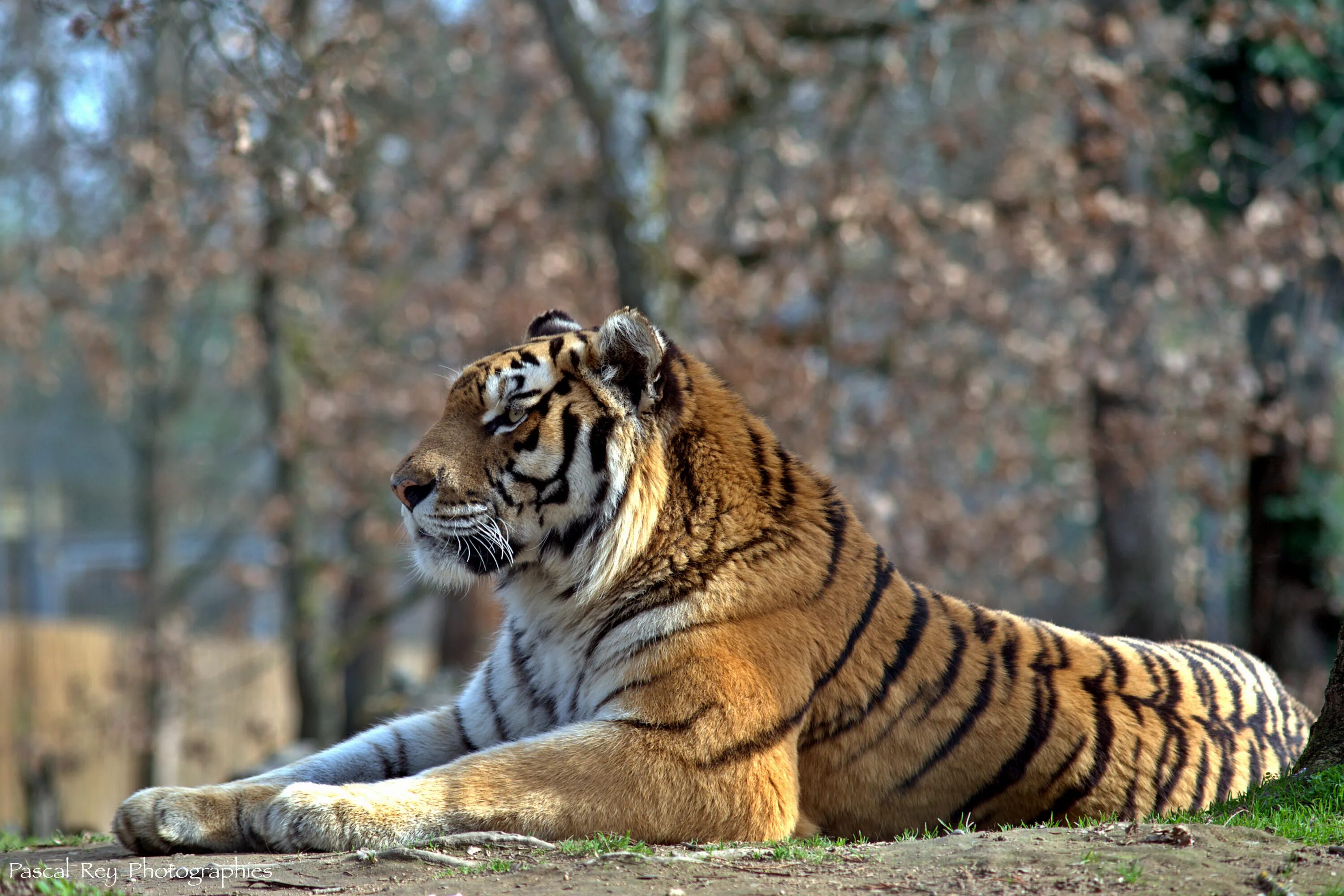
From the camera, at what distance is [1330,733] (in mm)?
3803

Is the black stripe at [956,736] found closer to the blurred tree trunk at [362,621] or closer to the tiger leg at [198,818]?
the tiger leg at [198,818]

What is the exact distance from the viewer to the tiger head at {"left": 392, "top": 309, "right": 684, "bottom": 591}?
13.2 ft

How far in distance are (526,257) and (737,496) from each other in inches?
338

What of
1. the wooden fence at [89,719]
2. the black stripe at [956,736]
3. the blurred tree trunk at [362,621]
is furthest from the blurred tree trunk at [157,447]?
the black stripe at [956,736]

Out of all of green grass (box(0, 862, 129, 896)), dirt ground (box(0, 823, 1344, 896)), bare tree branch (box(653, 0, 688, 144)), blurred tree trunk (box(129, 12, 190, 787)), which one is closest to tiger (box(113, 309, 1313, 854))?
dirt ground (box(0, 823, 1344, 896))

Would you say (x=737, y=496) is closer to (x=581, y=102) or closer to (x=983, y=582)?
(x=581, y=102)

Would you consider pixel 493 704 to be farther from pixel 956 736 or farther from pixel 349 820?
pixel 956 736

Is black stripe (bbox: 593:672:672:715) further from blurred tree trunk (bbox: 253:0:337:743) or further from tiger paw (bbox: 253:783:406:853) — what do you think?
blurred tree trunk (bbox: 253:0:337:743)

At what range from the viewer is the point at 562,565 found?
13.4 ft

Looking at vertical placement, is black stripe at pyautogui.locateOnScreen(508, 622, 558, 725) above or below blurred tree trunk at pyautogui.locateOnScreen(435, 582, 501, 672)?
above

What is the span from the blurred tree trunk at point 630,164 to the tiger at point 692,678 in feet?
14.1

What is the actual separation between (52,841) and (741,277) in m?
7.36

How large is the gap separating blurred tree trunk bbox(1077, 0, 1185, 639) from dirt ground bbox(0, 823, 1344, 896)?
279 inches

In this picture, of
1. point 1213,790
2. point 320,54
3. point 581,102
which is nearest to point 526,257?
point 581,102
